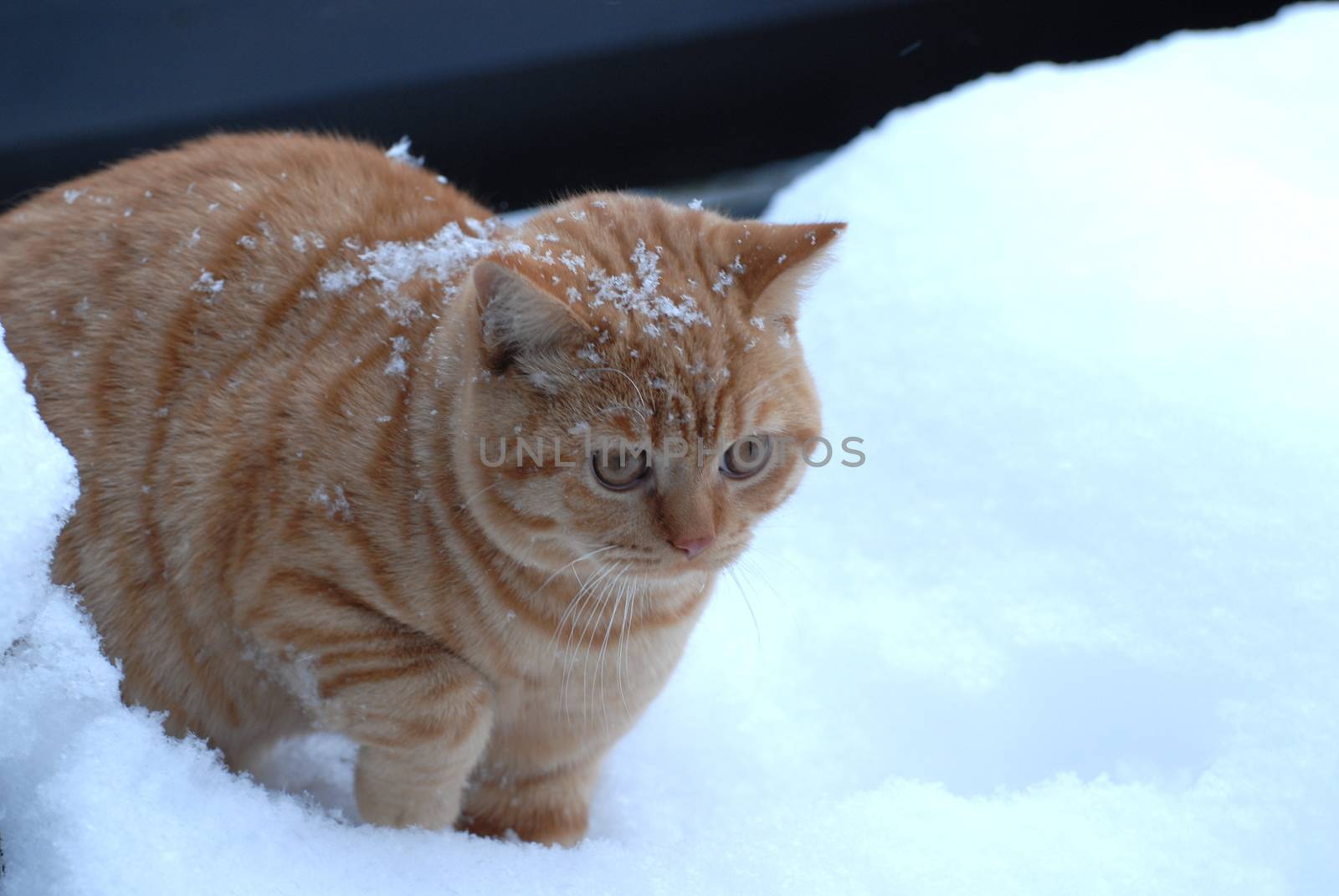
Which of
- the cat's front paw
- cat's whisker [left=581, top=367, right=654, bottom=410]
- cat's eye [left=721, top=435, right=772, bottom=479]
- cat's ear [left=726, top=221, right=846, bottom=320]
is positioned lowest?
the cat's front paw

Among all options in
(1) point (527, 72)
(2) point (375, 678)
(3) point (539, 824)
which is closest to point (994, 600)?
(3) point (539, 824)

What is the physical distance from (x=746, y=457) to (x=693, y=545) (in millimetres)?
156

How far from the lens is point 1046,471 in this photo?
2295 mm

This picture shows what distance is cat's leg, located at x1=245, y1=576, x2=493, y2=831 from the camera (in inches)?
62.4

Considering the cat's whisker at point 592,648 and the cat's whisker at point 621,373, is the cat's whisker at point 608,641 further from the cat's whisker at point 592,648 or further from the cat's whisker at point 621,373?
the cat's whisker at point 621,373

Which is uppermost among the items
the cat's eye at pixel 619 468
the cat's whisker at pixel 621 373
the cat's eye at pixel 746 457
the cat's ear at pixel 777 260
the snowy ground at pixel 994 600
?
the cat's ear at pixel 777 260

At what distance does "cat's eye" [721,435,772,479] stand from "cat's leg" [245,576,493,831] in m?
0.47

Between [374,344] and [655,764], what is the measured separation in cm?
91

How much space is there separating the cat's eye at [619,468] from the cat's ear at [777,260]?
10.5 inches

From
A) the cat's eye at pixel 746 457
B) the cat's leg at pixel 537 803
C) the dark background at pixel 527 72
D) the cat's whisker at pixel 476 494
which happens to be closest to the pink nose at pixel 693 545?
the cat's eye at pixel 746 457

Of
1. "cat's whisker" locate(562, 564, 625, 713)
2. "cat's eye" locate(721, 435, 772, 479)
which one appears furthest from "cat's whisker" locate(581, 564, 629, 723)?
"cat's eye" locate(721, 435, 772, 479)

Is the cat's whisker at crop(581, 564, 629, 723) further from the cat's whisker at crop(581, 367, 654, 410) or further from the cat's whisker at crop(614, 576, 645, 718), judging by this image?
the cat's whisker at crop(581, 367, 654, 410)

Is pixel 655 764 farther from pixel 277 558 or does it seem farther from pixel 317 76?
pixel 317 76

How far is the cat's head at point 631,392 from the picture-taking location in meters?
1.45
